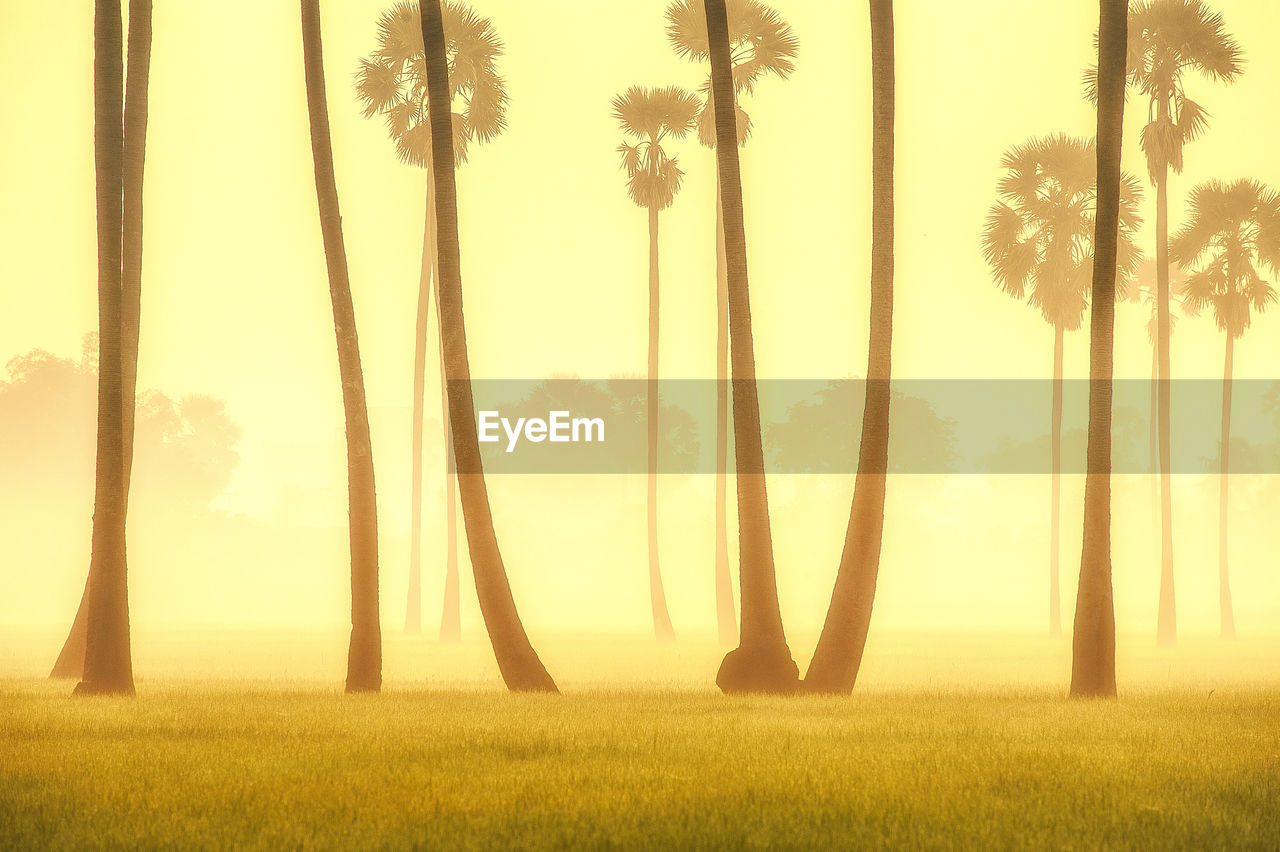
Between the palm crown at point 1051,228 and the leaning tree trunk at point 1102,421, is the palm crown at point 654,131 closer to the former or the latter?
the palm crown at point 1051,228

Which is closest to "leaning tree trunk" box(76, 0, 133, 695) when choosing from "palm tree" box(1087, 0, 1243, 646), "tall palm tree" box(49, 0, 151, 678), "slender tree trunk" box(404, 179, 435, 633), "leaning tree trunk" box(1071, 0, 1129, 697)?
"tall palm tree" box(49, 0, 151, 678)

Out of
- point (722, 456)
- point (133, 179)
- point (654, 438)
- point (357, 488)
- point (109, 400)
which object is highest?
point (133, 179)

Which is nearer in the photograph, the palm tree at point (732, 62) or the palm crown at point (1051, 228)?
the palm tree at point (732, 62)

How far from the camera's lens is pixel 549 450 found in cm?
7175

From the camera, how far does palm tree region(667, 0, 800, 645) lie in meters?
38.0

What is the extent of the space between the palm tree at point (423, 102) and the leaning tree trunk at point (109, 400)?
1906 centimetres

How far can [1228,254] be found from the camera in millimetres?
46000

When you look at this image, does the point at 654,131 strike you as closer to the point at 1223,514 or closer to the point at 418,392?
the point at 418,392

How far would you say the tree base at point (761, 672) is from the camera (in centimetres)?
1917

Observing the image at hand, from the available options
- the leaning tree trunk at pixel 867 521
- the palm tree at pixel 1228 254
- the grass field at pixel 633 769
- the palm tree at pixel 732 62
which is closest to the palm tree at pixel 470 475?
the grass field at pixel 633 769

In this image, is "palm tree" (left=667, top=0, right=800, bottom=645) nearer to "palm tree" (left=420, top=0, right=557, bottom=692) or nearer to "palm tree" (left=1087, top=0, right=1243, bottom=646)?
"palm tree" (left=1087, top=0, right=1243, bottom=646)

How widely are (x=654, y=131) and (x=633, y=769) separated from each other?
35.9 m

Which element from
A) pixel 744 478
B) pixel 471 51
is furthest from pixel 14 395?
pixel 744 478

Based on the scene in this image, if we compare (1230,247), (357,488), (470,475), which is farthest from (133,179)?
(1230,247)
